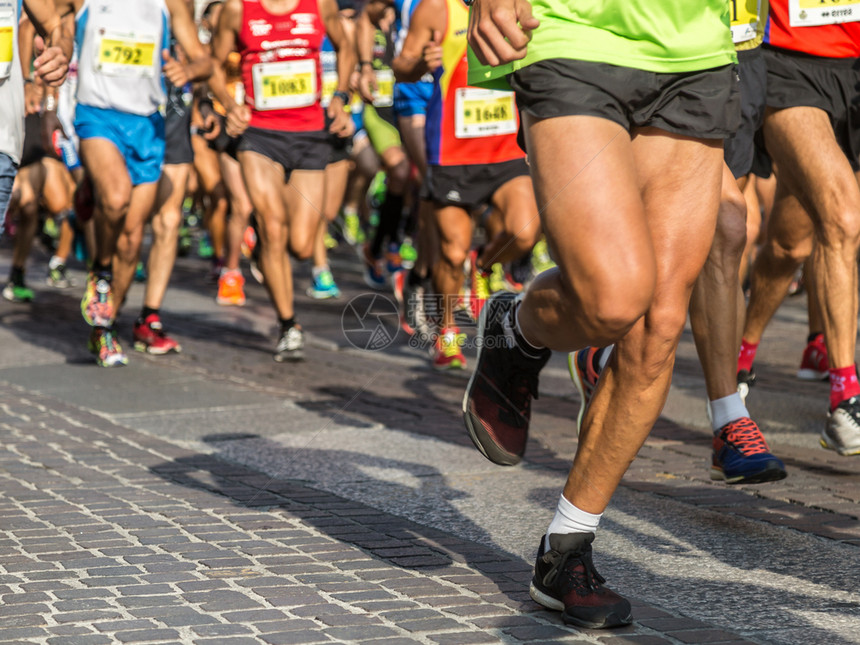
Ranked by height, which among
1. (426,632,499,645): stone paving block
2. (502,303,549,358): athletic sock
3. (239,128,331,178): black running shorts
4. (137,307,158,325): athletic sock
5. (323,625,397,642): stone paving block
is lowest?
(137,307,158,325): athletic sock

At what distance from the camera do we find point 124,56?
25.4ft

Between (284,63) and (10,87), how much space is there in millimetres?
3941

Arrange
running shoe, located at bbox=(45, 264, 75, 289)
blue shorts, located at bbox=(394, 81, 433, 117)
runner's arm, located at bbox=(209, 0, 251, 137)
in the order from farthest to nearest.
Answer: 1. running shoe, located at bbox=(45, 264, 75, 289)
2. blue shorts, located at bbox=(394, 81, 433, 117)
3. runner's arm, located at bbox=(209, 0, 251, 137)

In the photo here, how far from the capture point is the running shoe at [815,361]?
690 centimetres

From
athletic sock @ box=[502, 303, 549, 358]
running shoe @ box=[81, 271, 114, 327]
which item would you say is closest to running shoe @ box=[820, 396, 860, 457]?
athletic sock @ box=[502, 303, 549, 358]

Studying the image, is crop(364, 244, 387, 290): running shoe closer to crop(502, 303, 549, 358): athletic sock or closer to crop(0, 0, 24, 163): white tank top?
crop(0, 0, 24, 163): white tank top

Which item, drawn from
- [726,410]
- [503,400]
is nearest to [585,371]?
[726,410]

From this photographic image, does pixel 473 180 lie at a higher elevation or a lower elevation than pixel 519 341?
higher

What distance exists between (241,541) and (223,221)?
8.86 m

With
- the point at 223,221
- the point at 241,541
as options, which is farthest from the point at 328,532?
the point at 223,221

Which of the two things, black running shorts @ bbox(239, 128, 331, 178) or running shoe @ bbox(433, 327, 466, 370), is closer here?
running shoe @ bbox(433, 327, 466, 370)

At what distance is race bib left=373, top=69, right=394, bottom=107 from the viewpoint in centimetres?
1240

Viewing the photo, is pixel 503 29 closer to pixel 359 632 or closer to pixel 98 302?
pixel 359 632

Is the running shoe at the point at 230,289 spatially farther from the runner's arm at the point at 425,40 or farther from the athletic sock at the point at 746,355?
the athletic sock at the point at 746,355
